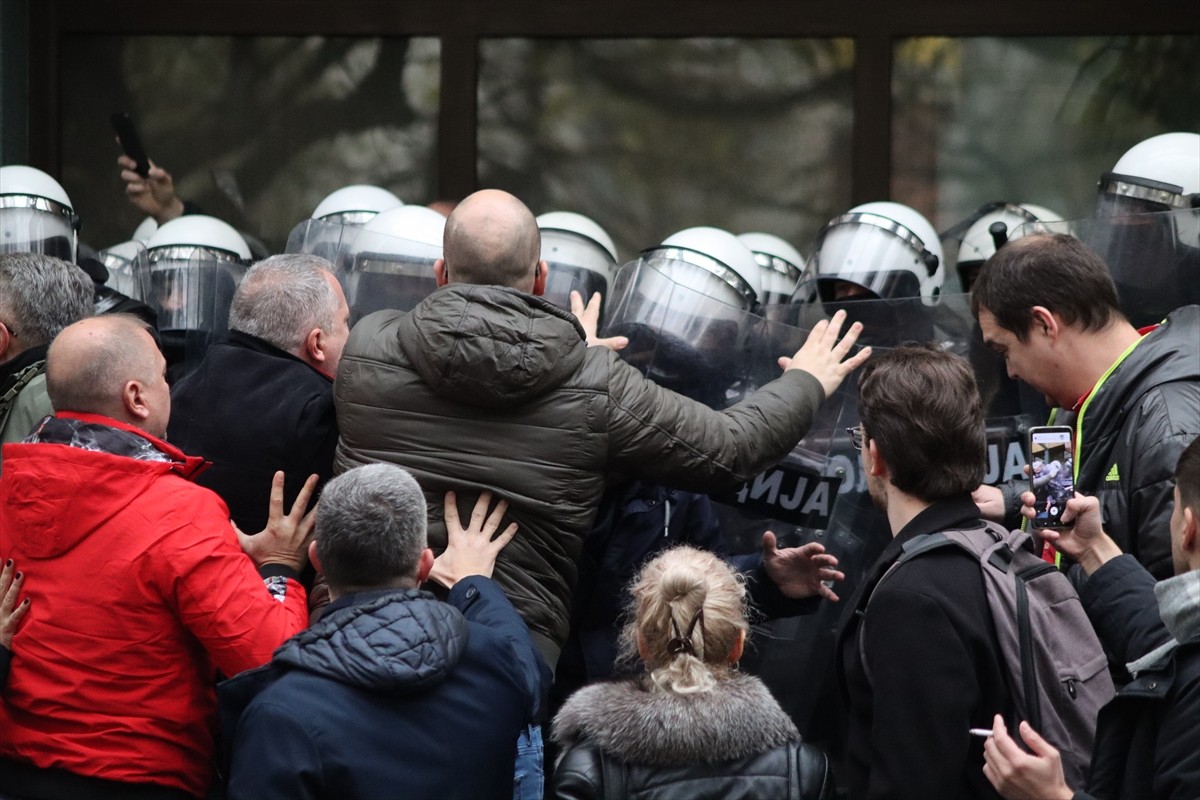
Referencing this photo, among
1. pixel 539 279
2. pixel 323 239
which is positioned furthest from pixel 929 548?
pixel 323 239

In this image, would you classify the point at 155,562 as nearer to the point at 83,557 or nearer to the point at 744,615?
the point at 83,557

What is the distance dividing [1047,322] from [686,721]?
1.28 meters

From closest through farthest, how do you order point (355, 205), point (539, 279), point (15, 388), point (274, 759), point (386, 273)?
point (274, 759), point (539, 279), point (15, 388), point (386, 273), point (355, 205)

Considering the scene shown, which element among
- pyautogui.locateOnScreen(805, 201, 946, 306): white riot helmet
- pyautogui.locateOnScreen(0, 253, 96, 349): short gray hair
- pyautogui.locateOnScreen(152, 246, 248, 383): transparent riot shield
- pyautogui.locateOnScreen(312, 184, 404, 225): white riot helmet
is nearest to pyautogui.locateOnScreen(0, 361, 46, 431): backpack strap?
pyautogui.locateOnScreen(0, 253, 96, 349): short gray hair

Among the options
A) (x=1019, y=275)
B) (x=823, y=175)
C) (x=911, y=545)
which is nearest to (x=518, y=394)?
(x=911, y=545)

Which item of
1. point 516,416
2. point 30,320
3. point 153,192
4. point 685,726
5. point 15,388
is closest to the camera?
point 685,726

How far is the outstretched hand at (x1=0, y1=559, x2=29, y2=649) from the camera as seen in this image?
10.1 feet

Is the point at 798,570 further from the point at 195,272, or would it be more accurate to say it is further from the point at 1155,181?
the point at 195,272

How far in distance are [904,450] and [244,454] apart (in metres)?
1.48

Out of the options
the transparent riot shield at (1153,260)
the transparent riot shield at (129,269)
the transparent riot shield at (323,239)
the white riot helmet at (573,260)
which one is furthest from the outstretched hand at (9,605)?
the transparent riot shield at (1153,260)

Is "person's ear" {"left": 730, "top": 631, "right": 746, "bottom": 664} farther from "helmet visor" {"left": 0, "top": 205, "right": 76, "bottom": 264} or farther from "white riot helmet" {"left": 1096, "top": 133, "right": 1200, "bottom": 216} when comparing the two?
"helmet visor" {"left": 0, "top": 205, "right": 76, "bottom": 264}

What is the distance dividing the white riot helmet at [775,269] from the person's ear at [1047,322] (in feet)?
6.63

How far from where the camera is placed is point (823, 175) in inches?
287

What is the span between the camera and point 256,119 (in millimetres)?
7344
